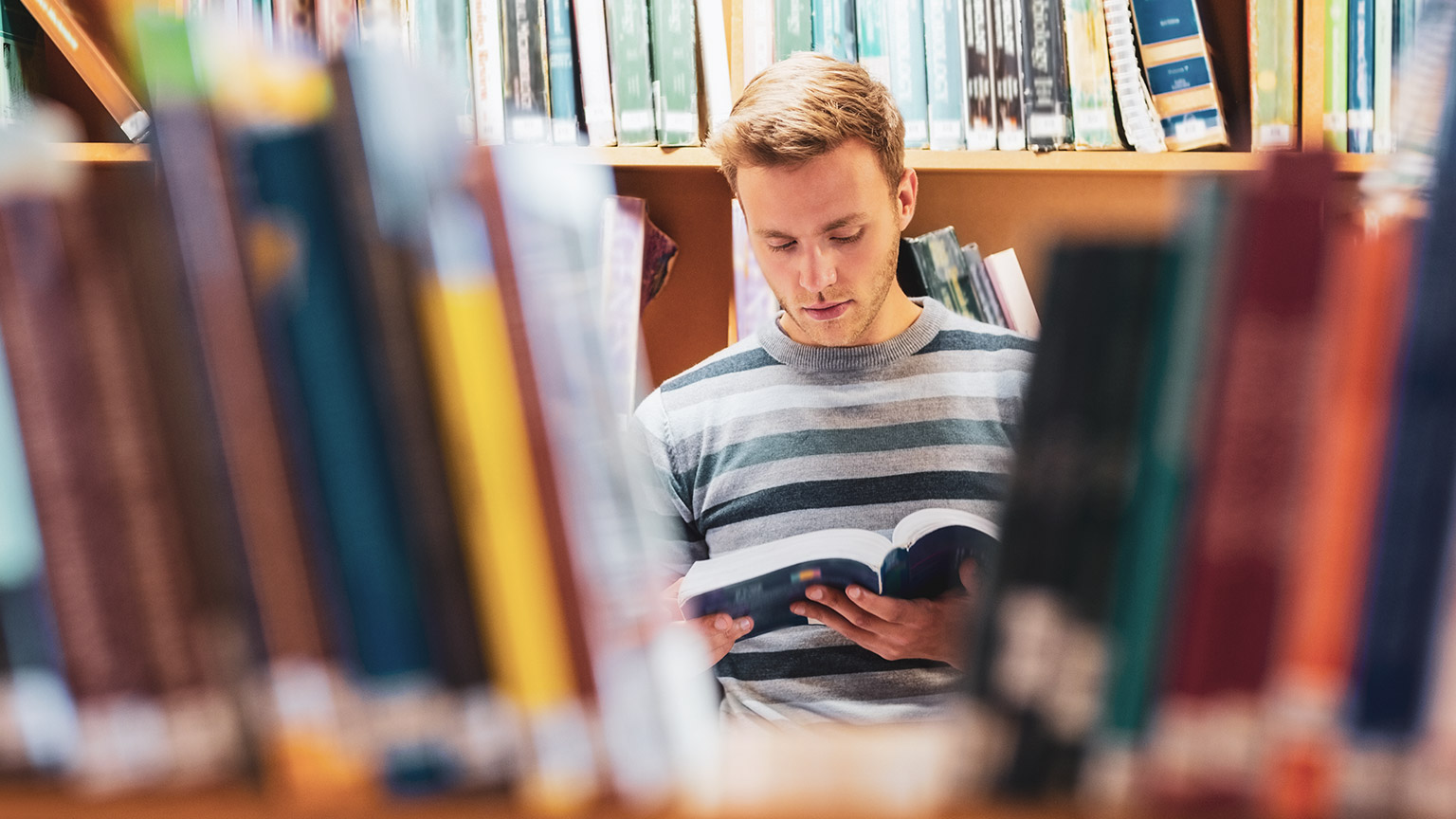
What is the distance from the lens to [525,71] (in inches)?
50.3

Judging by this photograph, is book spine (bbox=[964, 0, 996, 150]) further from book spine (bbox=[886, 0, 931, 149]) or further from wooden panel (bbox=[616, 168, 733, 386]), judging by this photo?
wooden panel (bbox=[616, 168, 733, 386])

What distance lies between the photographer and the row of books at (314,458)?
1.01 feet

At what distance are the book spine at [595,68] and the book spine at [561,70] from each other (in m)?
0.02

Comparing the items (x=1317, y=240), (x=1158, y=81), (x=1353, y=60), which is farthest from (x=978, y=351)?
(x=1317, y=240)

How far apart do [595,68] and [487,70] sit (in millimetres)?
153

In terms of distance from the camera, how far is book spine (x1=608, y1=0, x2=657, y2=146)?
1270 mm

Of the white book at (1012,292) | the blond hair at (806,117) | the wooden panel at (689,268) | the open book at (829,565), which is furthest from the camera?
the wooden panel at (689,268)

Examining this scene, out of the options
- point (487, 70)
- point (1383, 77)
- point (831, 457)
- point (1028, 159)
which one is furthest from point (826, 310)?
point (1383, 77)

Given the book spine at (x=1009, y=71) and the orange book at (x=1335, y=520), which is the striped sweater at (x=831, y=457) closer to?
the book spine at (x=1009, y=71)

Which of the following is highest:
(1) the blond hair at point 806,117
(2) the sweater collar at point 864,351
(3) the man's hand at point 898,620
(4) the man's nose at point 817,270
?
(1) the blond hair at point 806,117

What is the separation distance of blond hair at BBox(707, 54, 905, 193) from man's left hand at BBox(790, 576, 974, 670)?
0.58 meters

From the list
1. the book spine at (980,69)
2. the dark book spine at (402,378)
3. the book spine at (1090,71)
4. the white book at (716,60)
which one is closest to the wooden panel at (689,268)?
the white book at (716,60)

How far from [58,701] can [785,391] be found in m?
1.05

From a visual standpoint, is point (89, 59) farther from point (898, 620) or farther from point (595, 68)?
point (898, 620)
